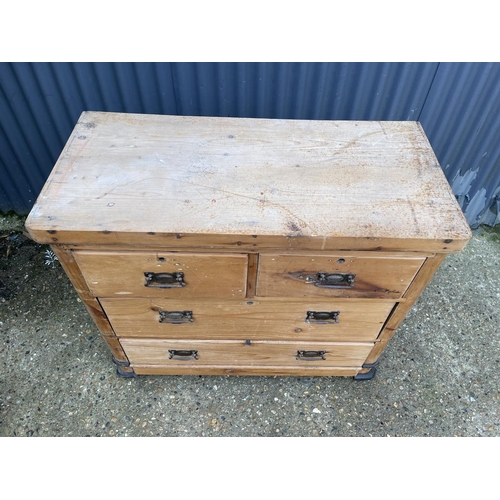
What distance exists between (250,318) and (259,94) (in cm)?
116

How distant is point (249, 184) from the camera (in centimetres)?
137

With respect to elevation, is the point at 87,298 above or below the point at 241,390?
above

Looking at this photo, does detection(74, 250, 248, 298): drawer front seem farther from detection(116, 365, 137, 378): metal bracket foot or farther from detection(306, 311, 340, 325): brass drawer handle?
detection(116, 365, 137, 378): metal bracket foot

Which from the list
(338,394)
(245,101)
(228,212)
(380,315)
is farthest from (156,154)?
(338,394)

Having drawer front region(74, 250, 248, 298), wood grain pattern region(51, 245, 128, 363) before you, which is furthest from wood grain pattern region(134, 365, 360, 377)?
drawer front region(74, 250, 248, 298)

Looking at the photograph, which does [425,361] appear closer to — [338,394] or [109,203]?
[338,394]

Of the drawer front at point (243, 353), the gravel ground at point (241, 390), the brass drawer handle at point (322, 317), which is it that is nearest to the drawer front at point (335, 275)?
the brass drawer handle at point (322, 317)

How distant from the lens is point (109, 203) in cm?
128

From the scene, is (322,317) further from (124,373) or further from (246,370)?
(124,373)

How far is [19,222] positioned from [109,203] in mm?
1722

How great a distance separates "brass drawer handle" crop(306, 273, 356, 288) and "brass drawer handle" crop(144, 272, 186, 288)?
445 millimetres

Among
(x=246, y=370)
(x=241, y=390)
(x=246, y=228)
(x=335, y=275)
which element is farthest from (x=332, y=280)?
(x=241, y=390)

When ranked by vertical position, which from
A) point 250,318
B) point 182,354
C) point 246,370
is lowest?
point 246,370

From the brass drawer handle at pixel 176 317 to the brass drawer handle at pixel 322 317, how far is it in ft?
1.55
